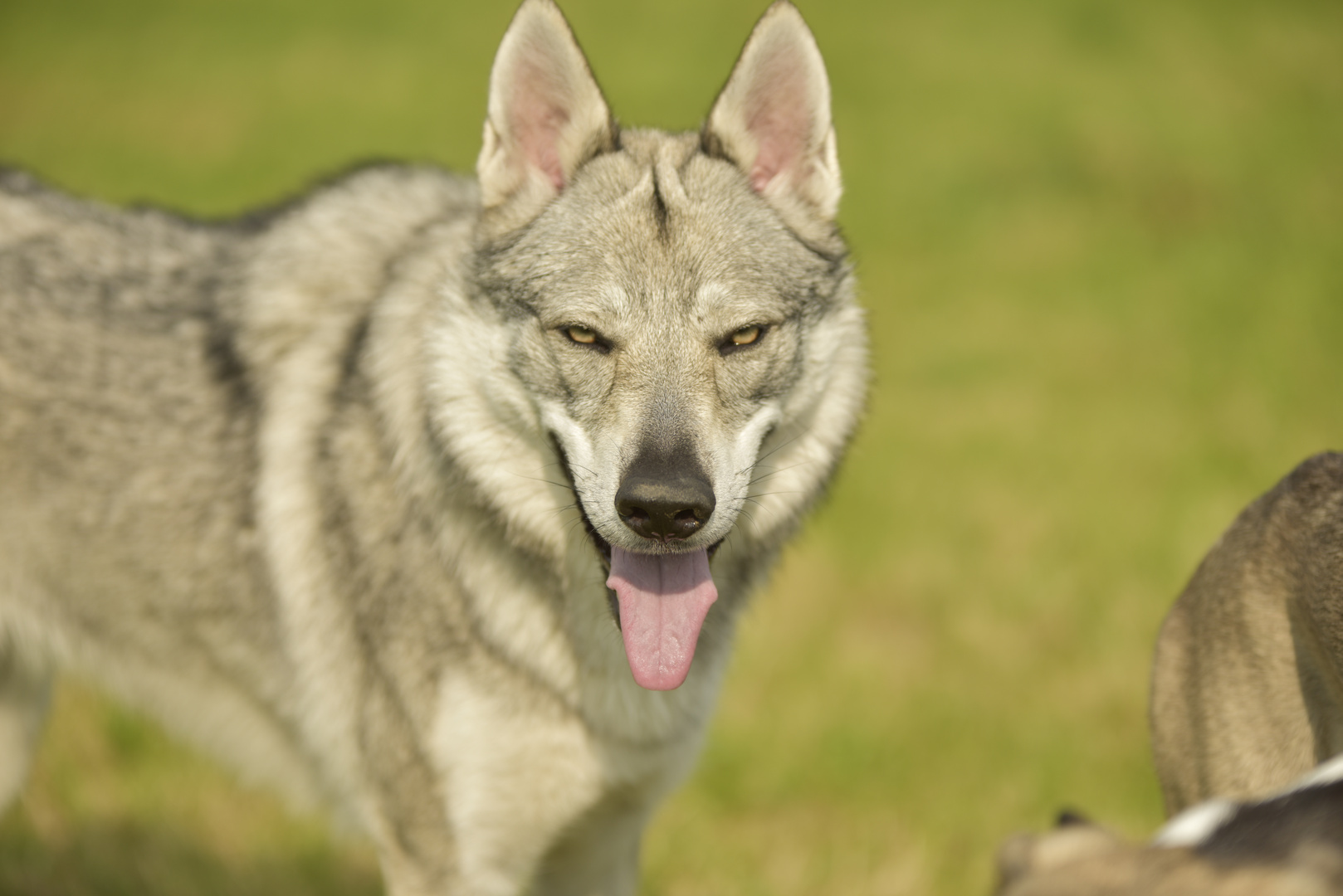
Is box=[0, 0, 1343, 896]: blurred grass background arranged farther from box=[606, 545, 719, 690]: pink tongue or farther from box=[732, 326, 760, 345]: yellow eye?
box=[606, 545, 719, 690]: pink tongue

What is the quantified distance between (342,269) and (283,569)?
0.87m

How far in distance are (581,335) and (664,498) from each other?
1.58ft

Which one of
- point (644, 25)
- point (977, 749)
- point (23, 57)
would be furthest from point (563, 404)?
point (23, 57)

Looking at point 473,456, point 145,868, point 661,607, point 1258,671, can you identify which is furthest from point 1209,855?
point 145,868

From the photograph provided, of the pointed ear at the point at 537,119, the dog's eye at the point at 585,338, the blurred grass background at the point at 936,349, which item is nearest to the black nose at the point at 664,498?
the dog's eye at the point at 585,338

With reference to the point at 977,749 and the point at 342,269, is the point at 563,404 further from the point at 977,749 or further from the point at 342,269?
the point at 977,749

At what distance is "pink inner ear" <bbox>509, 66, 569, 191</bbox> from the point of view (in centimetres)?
286

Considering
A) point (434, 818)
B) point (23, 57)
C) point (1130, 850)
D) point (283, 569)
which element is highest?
point (23, 57)

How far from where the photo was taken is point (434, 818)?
2883mm

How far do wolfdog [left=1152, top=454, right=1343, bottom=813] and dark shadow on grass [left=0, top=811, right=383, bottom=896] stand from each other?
114 inches

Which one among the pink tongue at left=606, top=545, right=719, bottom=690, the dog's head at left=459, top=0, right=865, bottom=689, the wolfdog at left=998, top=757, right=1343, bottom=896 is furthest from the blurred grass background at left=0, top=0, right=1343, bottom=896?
the wolfdog at left=998, top=757, right=1343, bottom=896

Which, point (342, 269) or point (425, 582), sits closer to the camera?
point (425, 582)

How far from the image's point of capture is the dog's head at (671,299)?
8.43 feet

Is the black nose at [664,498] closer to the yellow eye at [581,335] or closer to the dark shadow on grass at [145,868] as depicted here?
the yellow eye at [581,335]
